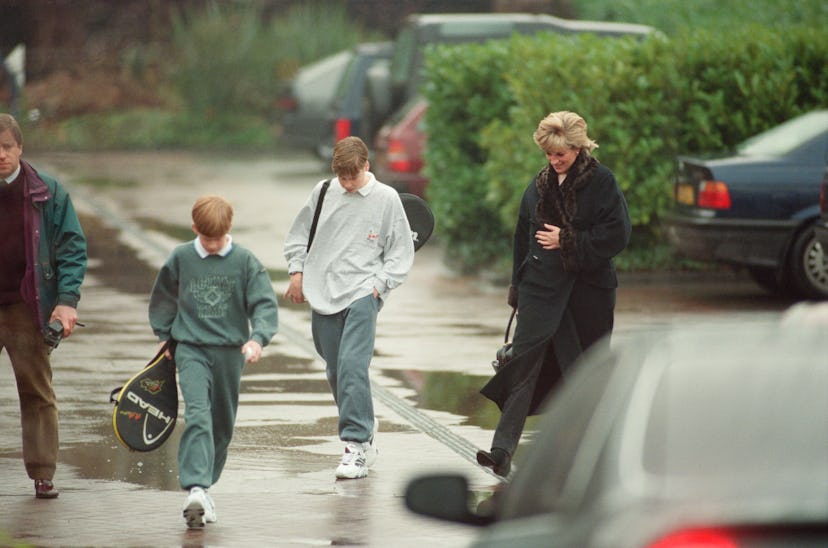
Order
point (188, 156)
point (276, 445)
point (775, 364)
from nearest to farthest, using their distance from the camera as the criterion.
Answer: point (775, 364) < point (276, 445) < point (188, 156)

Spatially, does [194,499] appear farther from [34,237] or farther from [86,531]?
[34,237]

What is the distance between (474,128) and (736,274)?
2903 mm

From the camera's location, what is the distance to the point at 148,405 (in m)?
7.45

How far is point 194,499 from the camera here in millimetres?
7098

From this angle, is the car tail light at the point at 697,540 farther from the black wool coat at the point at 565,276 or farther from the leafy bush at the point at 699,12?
the leafy bush at the point at 699,12

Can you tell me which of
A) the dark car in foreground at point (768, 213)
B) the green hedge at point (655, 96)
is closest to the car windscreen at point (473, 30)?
the green hedge at point (655, 96)

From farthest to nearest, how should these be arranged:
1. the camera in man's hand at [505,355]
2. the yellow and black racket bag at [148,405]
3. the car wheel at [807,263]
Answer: the car wheel at [807,263], the camera in man's hand at [505,355], the yellow and black racket bag at [148,405]

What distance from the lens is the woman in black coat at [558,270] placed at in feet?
25.7

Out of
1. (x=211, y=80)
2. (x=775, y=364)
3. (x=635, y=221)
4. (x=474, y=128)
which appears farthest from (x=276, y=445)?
(x=211, y=80)

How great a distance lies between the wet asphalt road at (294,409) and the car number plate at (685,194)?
2.69 ft

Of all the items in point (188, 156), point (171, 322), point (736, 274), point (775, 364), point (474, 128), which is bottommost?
point (188, 156)

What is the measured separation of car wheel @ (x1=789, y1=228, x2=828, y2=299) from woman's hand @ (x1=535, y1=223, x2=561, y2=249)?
684 cm

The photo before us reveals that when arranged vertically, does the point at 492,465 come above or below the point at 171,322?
below

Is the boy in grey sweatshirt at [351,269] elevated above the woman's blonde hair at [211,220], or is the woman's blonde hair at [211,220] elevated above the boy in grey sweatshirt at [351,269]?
the woman's blonde hair at [211,220]
